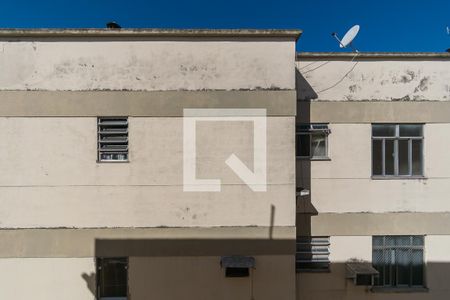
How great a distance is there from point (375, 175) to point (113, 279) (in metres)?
6.01

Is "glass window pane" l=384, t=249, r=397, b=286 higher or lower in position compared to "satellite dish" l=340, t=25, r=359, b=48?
lower

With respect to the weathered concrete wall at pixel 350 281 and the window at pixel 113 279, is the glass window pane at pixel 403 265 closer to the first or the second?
the weathered concrete wall at pixel 350 281

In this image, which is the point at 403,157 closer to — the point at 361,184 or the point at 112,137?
the point at 361,184

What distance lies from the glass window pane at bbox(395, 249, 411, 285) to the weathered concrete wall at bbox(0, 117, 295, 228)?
9.25 feet

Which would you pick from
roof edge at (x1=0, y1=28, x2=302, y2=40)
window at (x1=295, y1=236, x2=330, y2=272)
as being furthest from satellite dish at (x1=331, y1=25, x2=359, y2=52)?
window at (x1=295, y1=236, x2=330, y2=272)

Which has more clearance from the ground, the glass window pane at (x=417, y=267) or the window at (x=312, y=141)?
the window at (x=312, y=141)

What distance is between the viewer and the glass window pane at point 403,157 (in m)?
5.79

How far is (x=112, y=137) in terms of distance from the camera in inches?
202

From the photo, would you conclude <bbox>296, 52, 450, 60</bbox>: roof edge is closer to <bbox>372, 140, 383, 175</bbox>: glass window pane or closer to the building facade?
the building facade

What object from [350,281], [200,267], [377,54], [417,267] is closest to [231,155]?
[200,267]

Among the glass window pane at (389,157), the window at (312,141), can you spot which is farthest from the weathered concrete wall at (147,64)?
the glass window pane at (389,157)

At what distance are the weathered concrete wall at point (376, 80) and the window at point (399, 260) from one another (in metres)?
3.17

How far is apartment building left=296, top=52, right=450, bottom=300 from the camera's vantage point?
5672mm

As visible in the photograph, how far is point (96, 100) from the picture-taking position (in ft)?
16.5
